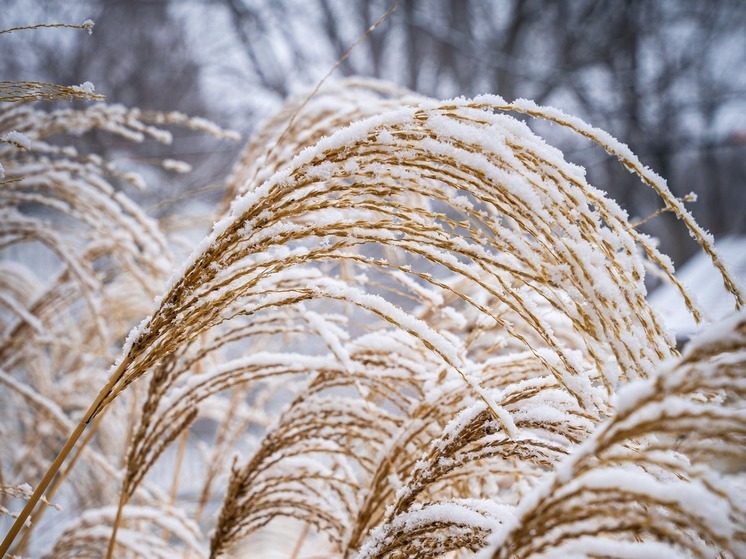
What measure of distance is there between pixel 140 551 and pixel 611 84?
836 centimetres

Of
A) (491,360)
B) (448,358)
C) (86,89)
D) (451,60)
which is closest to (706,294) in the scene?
(491,360)

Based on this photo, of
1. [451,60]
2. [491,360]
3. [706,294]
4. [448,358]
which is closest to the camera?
[448,358]

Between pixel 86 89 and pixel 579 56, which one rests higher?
pixel 579 56

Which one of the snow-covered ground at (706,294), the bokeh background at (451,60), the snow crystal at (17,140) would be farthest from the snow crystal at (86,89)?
the bokeh background at (451,60)

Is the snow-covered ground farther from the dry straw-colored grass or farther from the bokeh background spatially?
the bokeh background

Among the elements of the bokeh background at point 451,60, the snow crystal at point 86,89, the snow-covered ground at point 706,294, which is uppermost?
the bokeh background at point 451,60

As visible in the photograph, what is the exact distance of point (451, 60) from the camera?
25.4 ft

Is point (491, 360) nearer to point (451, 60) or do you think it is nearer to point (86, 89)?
point (86, 89)

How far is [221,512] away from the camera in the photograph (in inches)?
31.0

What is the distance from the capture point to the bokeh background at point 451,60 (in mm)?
6926

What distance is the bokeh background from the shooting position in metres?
6.93

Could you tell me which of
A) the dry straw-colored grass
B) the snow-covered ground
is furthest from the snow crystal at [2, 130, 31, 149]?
the snow-covered ground

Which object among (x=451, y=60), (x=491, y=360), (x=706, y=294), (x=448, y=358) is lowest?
(x=448, y=358)

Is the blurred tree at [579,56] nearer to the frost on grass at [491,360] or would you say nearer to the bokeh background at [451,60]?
the bokeh background at [451,60]
